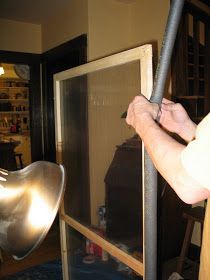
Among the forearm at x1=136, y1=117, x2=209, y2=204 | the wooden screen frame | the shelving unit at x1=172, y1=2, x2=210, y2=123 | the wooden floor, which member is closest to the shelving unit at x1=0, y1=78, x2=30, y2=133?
the wooden floor

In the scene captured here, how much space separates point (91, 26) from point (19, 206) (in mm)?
2438

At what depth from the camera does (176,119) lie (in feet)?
2.93

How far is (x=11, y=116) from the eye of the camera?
717cm

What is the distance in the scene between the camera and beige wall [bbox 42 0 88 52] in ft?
8.96

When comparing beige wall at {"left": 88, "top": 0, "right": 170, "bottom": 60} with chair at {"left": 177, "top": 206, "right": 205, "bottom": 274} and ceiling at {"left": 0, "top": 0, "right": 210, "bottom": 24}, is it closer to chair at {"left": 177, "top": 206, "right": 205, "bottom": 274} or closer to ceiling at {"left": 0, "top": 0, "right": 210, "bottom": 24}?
ceiling at {"left": 0, "top": 0, "right": 210, "bottom": 24}

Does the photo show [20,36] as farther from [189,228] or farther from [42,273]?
[189,228]

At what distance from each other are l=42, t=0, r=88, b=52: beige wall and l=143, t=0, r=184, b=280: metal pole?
2156 mm

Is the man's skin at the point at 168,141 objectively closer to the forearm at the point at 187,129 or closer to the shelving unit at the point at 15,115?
the forearm at the point at 187,129

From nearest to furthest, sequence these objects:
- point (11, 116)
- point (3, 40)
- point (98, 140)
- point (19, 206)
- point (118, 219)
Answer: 1. point (19, 206)
2. point (98, 140)
3. point (118, 219)
4. point (3, 40)
5. point (11, 116)

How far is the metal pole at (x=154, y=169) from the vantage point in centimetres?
71

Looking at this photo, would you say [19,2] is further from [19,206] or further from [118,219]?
[19,206]

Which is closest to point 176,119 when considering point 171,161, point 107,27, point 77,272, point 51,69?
point 171,161

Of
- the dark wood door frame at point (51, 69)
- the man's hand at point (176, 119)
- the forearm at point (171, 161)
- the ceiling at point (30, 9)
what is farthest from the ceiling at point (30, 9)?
the forearm at point (171, 161)

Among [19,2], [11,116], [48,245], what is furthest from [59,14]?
[11,116]
